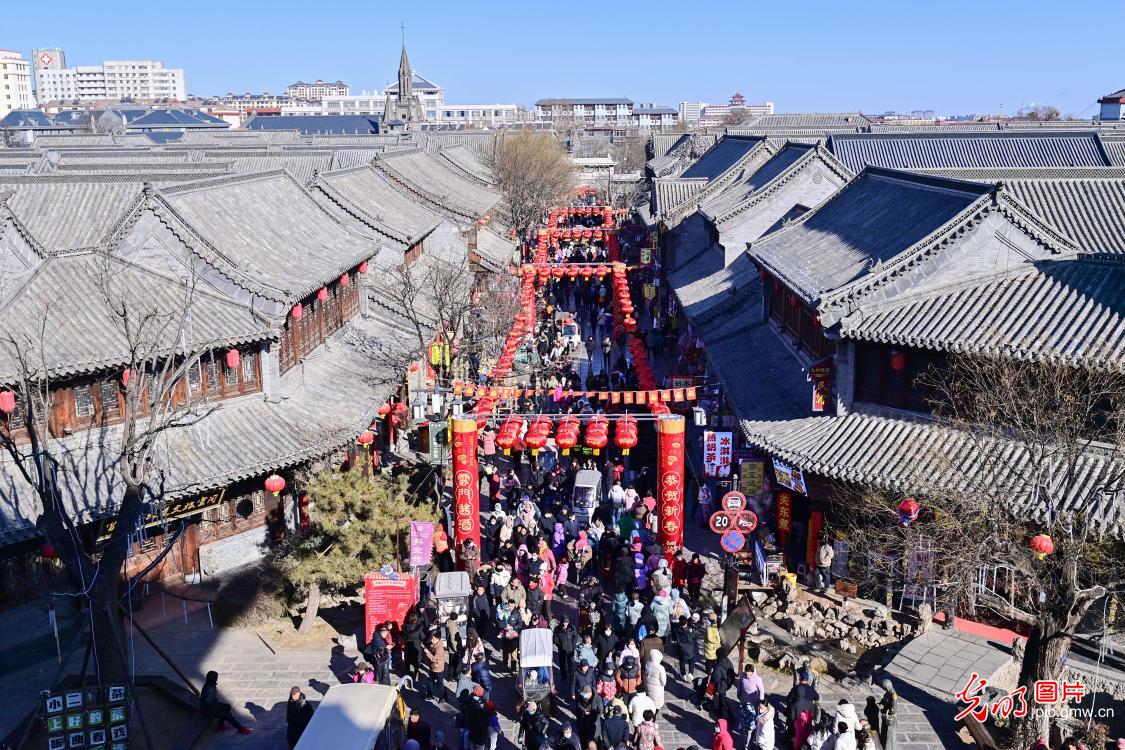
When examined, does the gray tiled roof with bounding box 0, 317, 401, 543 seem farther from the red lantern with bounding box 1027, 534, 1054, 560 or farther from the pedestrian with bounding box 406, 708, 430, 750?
the red lantern with bounding box 1027, 534, 1054, 560

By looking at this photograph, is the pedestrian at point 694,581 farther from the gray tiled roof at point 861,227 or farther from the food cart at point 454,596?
the gray tiled roof at point 861,227

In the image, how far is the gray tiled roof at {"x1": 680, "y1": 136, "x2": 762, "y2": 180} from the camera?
5684 cm

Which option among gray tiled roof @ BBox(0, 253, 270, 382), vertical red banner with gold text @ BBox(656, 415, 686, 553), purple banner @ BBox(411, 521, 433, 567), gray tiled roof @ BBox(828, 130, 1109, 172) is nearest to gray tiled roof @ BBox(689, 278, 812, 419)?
vertical red banner with gold text @ BBox(656, 415, 686, 553)

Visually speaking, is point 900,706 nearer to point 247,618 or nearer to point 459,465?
point 459,465

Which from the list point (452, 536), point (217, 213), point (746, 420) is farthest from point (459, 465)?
point (217, 213)

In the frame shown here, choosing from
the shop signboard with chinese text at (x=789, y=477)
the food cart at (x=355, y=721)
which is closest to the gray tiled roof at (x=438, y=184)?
the shop signboard with chinese text at (x=789, y=477)

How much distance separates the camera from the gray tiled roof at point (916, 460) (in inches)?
704

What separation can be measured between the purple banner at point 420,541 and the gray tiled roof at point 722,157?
3666cm

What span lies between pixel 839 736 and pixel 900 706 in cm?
374

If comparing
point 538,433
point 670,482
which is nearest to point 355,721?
point 670,482

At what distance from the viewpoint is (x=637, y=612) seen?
1969 cm

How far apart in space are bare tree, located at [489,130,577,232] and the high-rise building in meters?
133

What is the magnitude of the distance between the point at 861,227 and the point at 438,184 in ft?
117

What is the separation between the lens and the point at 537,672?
17.7 m
